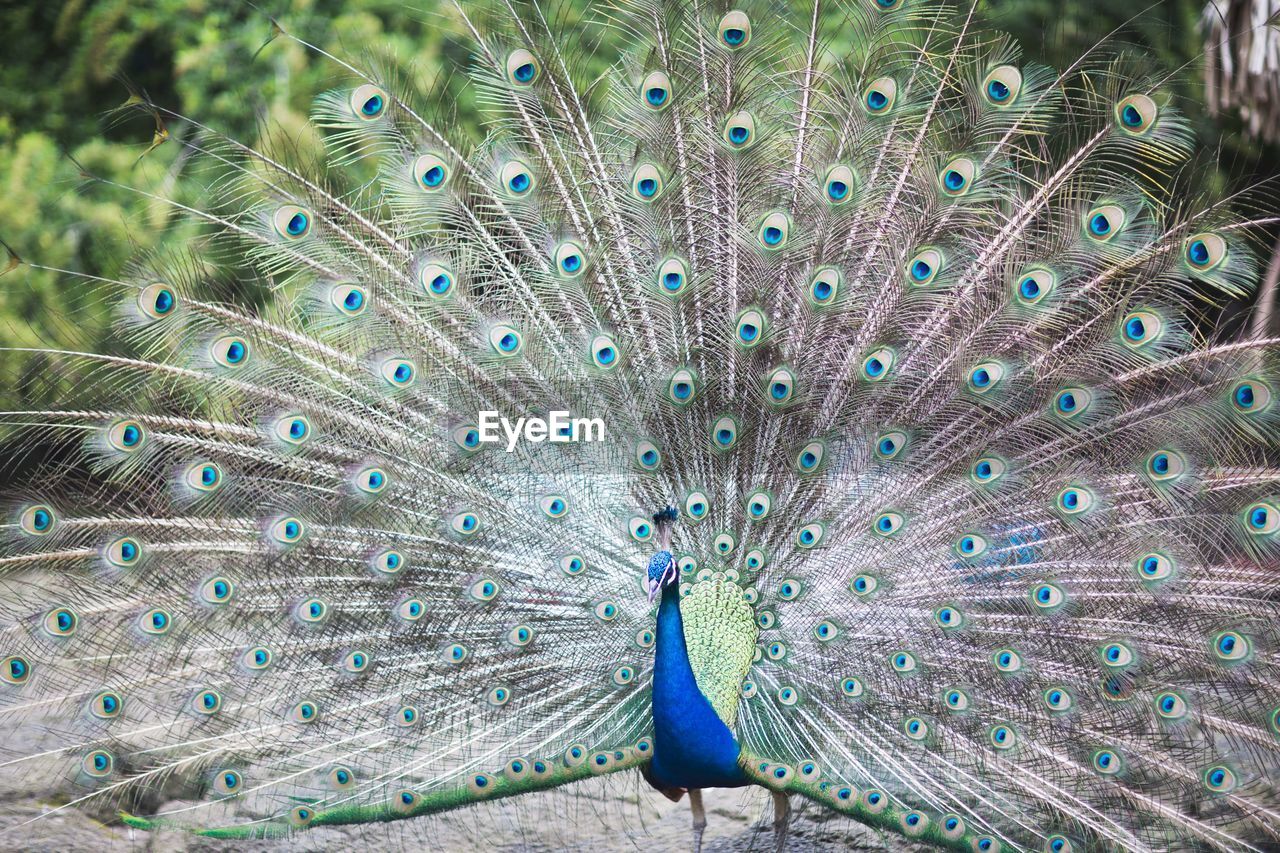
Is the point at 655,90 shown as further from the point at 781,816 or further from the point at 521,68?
the point at 781,816

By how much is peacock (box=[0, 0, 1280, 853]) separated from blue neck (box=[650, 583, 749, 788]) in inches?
0.4

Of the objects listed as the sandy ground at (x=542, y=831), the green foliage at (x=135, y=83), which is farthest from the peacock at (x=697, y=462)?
the green foliage at (x=135, y=83)

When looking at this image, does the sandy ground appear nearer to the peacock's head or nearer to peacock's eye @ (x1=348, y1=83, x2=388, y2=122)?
the peacock's head

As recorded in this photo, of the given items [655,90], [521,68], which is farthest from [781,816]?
[521,68]

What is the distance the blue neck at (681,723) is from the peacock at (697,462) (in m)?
0.01

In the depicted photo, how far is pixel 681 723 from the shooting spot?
321cm

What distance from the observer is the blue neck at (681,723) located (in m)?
3.19

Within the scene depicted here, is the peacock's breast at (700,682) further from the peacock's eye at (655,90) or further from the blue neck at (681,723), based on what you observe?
the peacock's eye at (655,90)

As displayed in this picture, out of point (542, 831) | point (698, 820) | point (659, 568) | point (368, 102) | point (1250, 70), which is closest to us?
point (659, 568)

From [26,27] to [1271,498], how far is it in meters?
9.20

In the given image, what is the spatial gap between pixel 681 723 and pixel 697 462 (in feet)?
2.46

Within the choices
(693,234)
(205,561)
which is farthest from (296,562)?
(693,234)

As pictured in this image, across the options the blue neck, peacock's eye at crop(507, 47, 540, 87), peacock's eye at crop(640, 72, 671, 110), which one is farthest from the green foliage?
the blue neck

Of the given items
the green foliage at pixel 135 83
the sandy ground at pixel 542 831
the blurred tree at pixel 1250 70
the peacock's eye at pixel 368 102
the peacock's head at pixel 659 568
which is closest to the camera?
the peacock's head at pixel 659 568
